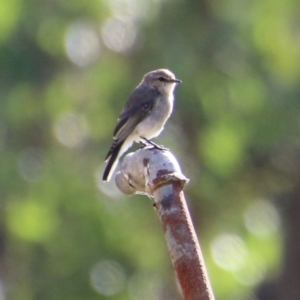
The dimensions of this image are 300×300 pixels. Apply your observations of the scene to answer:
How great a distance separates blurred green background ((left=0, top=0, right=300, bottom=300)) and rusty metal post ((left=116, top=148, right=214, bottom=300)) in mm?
7127

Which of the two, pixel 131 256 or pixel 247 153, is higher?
pixel 247 153

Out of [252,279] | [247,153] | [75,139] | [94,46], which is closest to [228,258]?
[252,279]

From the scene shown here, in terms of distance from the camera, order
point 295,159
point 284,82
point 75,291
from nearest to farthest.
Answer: point 75,291, point 284,82, point 295,159

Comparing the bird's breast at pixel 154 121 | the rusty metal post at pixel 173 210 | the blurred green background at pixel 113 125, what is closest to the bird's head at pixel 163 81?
the bird's breast at pixel 154 121

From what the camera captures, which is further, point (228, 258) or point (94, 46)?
point (94, 46)

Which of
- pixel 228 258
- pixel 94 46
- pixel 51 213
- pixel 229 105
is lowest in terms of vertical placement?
pixel 228 258

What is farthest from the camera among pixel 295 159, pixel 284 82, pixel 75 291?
pixel 295 159

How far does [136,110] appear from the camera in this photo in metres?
6.92

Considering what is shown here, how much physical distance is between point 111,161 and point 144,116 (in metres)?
0.63

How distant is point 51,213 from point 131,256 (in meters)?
1.08

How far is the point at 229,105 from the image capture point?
36.1 feet

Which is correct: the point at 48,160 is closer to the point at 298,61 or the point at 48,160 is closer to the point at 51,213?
the point at 51,213

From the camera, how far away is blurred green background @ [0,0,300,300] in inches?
412

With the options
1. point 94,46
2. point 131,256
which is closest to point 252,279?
point 131,256
